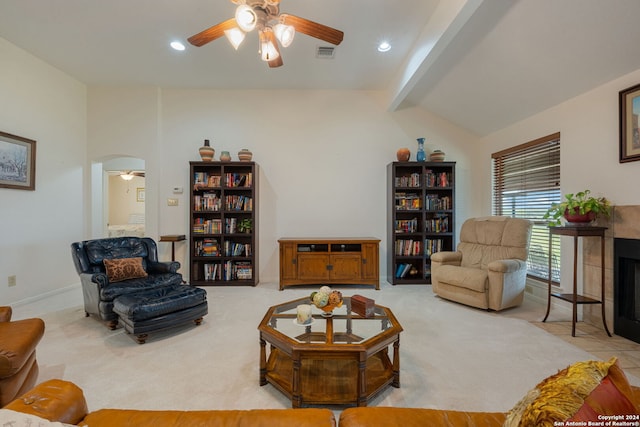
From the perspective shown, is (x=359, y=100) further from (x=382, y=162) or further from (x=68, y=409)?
(x=68, y=409)

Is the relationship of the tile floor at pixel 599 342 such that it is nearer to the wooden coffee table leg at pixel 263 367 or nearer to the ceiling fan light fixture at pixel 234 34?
the wooden coffee table leg at pixel 263 367

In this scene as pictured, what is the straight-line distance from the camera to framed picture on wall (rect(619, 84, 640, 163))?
241cm

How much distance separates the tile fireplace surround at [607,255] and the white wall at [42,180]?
259 inches

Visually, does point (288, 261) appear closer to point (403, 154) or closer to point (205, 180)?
point (205, 180)

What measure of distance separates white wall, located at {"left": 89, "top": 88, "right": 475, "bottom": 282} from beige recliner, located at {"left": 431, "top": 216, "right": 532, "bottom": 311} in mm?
1218

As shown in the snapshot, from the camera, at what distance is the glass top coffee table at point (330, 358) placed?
1.53 meters

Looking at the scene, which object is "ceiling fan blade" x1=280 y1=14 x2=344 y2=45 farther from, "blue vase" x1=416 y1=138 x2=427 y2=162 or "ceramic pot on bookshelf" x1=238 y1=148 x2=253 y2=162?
"blue vase" x1=416 y1=138 x2=427 y2=162

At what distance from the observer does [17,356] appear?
141 cm

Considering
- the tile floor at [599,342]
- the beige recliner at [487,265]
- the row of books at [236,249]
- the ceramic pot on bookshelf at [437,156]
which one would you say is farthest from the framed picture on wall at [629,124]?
the row of books at [236,249]

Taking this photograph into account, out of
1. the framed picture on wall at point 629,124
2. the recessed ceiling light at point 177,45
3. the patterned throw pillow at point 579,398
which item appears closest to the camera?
the patterned throw pillow at point 579,398

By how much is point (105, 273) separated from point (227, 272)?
61.7 inches

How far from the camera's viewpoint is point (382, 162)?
15.0ft

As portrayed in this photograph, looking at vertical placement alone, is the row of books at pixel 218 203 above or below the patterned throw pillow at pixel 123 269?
above

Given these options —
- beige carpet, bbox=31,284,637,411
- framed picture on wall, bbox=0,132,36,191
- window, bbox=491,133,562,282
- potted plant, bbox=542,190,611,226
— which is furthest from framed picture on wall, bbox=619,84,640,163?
framed picture on wall, bbox=0,132,36,191
